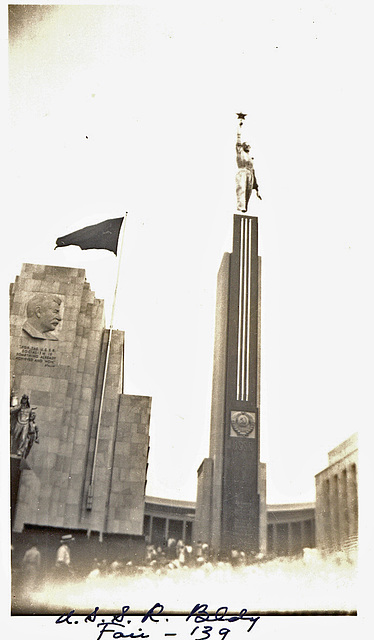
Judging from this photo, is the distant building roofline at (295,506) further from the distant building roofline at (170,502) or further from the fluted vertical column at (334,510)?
the distant building roofline at (170,502)

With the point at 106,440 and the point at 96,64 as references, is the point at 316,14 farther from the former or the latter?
the point at 106,440

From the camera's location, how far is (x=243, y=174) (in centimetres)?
824

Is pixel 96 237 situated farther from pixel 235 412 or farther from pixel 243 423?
pixel 243 423

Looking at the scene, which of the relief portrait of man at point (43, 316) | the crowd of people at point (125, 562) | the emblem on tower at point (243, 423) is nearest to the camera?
the crowd of people at point (125, 562)

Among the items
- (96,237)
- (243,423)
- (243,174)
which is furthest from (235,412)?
(243,174)

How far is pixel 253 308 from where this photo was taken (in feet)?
26.4

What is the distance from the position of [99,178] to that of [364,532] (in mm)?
4904

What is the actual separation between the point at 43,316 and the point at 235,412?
7.86 ft

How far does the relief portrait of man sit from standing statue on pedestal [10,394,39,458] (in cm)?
74

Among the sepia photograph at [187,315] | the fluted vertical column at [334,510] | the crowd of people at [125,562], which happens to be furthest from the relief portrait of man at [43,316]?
the fluted vertical column at [334,510]

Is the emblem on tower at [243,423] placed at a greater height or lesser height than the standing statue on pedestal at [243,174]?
lesser

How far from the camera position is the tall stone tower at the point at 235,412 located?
7.22 meters

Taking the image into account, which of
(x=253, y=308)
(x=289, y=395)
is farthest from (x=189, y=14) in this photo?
(x=289, y=395)
